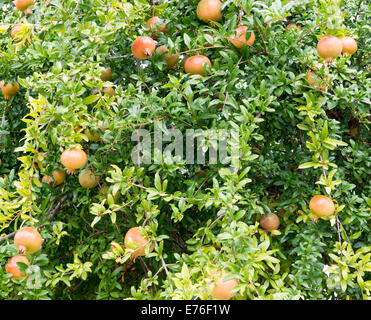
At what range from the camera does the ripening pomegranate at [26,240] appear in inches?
53.5

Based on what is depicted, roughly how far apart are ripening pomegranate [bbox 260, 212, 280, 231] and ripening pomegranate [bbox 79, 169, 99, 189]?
65 cm

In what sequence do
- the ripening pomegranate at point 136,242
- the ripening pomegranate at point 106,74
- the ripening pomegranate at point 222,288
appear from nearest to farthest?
the ripening pomegranate at point 222,288, the ripening pomegranate at point 136,242, the ripening pomegranate at point 106,74

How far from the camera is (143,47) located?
5.22ft

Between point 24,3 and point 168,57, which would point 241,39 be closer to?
point 168,57

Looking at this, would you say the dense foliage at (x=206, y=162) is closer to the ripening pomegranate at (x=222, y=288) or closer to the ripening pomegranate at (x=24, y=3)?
the ripening pomegranate at (x=222, y=288)

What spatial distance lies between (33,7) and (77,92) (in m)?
0.80

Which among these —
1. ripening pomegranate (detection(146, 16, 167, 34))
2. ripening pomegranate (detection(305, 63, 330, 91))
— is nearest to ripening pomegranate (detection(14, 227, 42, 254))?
ripening pomegranate (detection(146, 16, 167, 34))

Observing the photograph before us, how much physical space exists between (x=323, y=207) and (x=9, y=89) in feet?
4.80

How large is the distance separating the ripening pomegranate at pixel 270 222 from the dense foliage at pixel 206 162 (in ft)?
0.08

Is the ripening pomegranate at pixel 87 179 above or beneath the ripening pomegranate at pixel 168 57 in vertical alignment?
beneath

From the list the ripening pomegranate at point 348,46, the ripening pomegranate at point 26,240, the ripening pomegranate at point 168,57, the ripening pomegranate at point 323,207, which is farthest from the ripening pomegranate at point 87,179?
the ripening pomegranate at point 348,46

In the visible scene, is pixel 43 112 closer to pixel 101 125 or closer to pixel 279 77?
pixel 101 125

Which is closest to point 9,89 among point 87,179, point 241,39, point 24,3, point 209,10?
point 24,3

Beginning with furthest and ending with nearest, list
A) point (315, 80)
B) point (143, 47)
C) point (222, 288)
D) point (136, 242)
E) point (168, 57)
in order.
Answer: point (168, 57) < point (143, 47) < point (315, 80) < point (136, 242) < point (222, 288)
